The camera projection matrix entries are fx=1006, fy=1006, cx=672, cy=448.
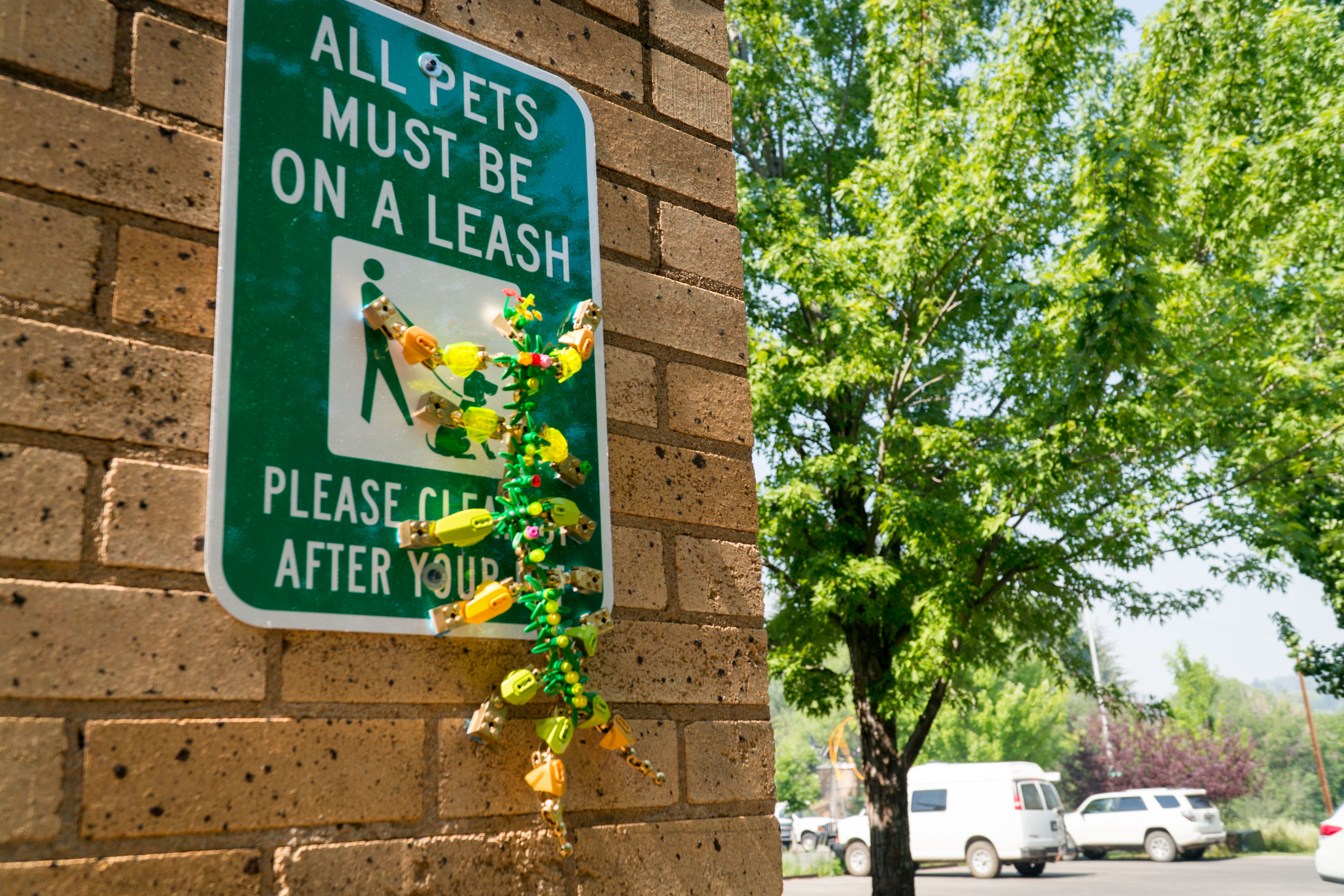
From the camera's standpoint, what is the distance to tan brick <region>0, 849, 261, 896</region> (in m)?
1.13

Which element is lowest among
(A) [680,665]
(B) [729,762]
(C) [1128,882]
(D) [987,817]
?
(C) [1128,882]

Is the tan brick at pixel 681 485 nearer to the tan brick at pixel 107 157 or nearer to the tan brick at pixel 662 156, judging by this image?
the tan brick at pixel 662 156

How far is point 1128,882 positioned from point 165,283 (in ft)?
58.9

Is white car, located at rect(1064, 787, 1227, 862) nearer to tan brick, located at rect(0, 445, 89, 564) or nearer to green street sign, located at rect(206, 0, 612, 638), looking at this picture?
green street sign, located at rect(206, 0, 612, 638)

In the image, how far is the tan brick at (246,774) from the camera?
1.21m

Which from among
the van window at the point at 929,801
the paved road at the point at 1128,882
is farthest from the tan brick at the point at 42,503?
the van window at the point at 929,801

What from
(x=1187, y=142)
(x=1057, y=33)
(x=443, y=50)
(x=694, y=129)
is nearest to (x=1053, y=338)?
(x=1057, y=33)

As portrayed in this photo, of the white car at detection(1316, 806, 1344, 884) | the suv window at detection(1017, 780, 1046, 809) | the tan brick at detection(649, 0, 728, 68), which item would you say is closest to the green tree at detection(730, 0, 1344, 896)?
the white car at detection(1316, 806, 1344, 884)

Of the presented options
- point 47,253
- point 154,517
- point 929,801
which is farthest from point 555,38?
point 929,801

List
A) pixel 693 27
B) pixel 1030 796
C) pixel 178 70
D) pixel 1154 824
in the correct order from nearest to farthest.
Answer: pixel 178 70
pixel 693 27
pixel 1030 796
pixel 1154 824

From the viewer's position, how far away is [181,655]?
1.30 metres

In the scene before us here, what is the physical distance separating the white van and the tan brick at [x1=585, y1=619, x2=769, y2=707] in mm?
17867

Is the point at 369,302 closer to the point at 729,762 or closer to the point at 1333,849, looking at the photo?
the point at 729,762

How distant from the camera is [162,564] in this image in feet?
4.30
